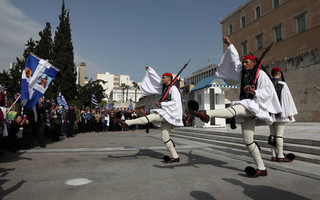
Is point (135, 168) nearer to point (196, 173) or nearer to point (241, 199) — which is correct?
point (196, 173)

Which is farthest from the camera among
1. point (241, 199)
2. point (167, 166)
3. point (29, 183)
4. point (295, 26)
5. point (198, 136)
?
point (295, 26)

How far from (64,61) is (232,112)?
120ft

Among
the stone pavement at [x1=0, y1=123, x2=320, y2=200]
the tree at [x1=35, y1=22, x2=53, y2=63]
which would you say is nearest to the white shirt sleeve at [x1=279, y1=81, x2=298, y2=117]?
the stone pavement at [x1=0, y1=123, x2=320, y2=200]

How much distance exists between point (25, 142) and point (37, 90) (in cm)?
251

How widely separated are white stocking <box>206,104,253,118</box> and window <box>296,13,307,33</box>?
26050 mm

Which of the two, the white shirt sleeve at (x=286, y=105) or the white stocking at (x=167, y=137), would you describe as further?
the white stocking at (x=167, y=137)

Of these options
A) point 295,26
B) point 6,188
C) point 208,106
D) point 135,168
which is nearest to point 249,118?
point 135,168

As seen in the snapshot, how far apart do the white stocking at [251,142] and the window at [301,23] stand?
25.9m

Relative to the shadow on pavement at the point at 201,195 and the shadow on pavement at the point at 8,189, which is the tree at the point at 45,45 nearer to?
the shadow on pavement at the point at 8,189

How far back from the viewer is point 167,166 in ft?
14.3

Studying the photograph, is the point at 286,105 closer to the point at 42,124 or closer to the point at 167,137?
the point at 167,137

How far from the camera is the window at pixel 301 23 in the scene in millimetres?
→ 23125

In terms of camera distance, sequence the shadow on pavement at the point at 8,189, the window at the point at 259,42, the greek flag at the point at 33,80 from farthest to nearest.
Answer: the window at the point at 259,42 < the greek flag at the point at 33,80 < the shadow on pavement at the point at 8,189

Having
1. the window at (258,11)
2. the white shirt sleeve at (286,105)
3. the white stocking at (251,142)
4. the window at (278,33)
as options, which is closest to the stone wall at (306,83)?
the window at (278,33)
